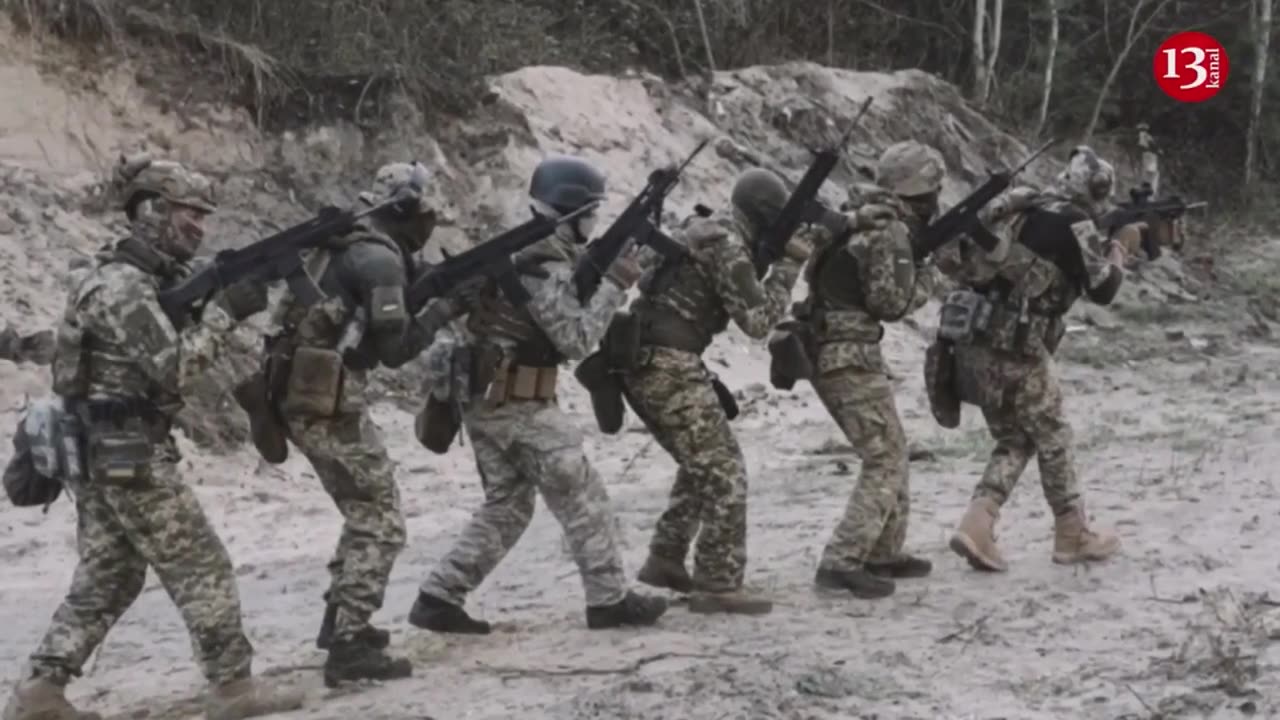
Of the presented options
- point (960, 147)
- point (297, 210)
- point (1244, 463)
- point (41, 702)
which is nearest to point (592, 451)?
point (297, 210)

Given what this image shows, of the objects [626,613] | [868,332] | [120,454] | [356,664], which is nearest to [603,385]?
[626,613]

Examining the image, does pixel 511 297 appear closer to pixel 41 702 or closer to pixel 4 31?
pixel 41 702

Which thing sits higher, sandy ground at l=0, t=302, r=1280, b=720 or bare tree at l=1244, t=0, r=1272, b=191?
bare tree at l=1244, t=0, r=1272, b=191

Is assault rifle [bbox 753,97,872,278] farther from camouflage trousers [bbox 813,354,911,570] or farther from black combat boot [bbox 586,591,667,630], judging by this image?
black combat boot [bbox 586,591,667,630]

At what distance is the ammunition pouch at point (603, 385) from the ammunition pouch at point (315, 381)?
121 cm

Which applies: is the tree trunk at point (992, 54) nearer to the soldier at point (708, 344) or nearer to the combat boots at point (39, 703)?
the soldier at point (708, 344)

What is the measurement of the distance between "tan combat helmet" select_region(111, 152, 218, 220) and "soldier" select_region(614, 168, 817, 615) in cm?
179

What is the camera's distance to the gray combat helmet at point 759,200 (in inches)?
261

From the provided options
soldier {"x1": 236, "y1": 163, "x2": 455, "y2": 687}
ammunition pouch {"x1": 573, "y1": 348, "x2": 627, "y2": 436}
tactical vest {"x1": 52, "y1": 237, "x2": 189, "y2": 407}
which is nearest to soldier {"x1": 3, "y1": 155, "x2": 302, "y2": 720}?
tactical vest {"x1": 52, "y1": 237, "x2": 189, "y2": 407}

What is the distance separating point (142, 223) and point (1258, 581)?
464cm

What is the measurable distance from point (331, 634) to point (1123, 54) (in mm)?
19243

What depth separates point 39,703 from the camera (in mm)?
5422

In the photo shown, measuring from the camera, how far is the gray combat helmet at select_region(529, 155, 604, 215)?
6312 mm

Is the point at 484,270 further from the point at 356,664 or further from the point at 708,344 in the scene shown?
the point at 356,664
